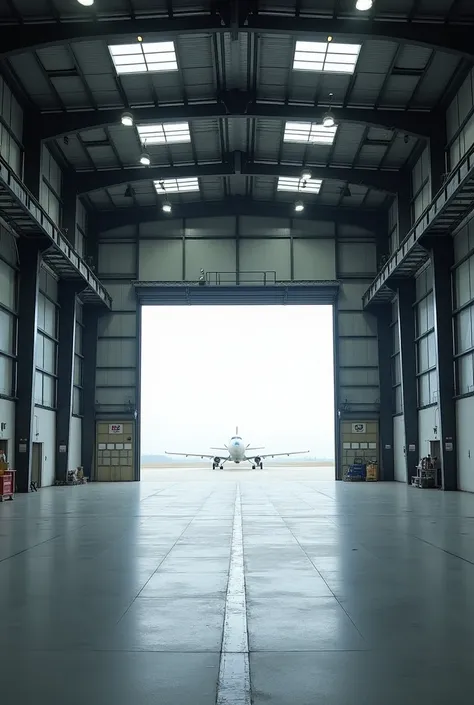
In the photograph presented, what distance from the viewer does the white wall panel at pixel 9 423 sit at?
36781mm

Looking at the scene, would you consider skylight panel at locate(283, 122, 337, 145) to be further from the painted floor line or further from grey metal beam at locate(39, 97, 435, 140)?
the painted floor line

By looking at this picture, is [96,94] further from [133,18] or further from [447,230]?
[447,230]

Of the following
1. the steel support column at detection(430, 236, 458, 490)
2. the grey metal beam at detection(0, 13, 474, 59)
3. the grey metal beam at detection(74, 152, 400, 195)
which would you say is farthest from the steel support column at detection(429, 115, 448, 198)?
the grey metal beam at detection(0, 13, 474, 59)

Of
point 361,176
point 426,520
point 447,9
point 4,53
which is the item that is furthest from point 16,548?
point 361,176

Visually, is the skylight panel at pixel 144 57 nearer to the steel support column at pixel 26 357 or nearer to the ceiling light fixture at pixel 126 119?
the ceiling light fixture at pixel 126 119

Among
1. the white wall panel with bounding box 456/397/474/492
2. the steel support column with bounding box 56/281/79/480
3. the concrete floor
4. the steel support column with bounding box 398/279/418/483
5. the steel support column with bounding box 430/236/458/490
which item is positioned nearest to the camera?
the concrete floor

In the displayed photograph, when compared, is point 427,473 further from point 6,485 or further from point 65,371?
point 65,371

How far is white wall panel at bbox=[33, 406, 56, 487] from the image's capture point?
43594 millimetres

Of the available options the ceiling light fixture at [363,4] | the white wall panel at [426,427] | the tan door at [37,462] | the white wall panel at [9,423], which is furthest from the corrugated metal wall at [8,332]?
the white wall panel at [426,427]

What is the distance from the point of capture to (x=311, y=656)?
22.5 feet

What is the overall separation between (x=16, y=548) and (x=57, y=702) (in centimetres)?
1012

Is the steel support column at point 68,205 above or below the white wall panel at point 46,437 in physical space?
above

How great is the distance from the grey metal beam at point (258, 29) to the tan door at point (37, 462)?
2390 cm

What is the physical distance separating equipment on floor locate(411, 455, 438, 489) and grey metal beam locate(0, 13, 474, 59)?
2321 cm
